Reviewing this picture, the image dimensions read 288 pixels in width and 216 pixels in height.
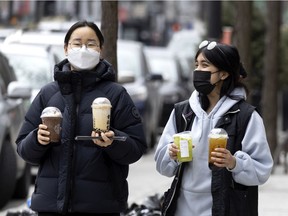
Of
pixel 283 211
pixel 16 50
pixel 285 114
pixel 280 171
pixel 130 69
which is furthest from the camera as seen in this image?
pixel 285 114

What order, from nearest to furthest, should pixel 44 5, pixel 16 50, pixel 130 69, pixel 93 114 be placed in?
pixel 93 114, pixel 16 50, pixel 130 69, pixel 44 5

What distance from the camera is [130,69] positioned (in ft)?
65.1

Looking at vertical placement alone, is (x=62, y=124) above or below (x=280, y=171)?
above

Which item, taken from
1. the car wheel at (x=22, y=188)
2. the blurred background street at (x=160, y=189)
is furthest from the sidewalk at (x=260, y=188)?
the car wheel at (x=22, y=188)

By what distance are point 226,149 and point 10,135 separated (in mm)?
6329

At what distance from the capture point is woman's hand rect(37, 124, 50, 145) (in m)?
5.47

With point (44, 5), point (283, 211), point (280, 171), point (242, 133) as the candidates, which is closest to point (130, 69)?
point (280, 171)

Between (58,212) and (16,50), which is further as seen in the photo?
(16,50)

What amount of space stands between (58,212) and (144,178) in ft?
30.9

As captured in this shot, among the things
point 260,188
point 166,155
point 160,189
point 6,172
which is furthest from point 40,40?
point 166,155

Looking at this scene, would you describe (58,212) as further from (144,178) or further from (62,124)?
(144,178)

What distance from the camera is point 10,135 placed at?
11570 mm

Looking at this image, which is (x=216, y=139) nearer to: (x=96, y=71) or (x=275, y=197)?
(x=96, y=71)

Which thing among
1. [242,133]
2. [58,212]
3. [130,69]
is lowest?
[130,69]
